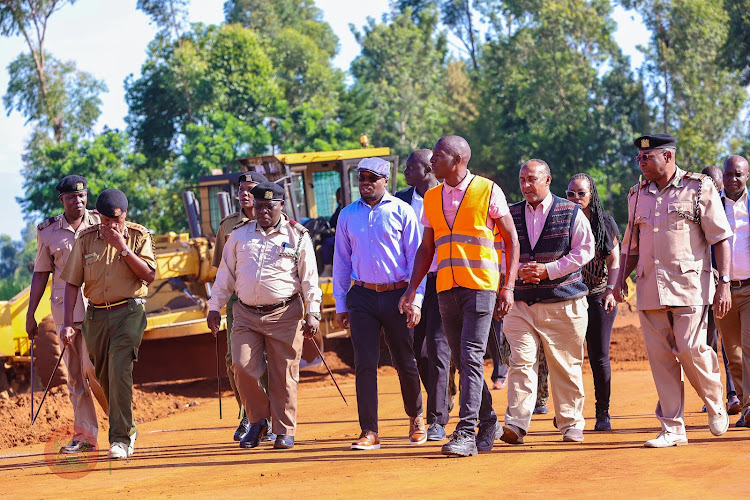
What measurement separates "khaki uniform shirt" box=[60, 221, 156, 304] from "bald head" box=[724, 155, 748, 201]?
15.8 feet

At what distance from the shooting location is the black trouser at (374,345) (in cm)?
820

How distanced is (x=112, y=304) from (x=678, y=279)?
14.2ft

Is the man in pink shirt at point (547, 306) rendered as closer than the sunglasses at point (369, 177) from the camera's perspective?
Yes

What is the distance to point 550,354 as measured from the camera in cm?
805

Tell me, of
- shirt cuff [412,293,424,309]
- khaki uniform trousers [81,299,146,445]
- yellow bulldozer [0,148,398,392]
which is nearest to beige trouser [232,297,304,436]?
khaki uniform trousers [81,299,146,445]

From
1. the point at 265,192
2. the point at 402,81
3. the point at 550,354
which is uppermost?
the point at 402,81

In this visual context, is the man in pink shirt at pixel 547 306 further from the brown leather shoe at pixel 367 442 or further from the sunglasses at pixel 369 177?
the sunglasses at pixel 369 177

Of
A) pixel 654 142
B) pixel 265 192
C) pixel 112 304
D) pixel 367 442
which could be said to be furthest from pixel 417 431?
pixel 654 142

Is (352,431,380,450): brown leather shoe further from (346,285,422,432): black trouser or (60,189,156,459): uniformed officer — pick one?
(60,189,156,459): uniformed officer

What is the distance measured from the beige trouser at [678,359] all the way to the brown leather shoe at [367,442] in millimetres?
2089

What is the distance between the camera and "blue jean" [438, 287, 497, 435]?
7.52 m

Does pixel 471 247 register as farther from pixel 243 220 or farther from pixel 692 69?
pixel 692 69

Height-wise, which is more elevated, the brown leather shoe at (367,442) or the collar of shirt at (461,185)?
the collar of shirt at (461,185)

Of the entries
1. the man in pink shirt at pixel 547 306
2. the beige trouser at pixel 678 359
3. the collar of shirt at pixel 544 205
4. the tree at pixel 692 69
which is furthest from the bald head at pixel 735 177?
the tree at pixel 692 69
